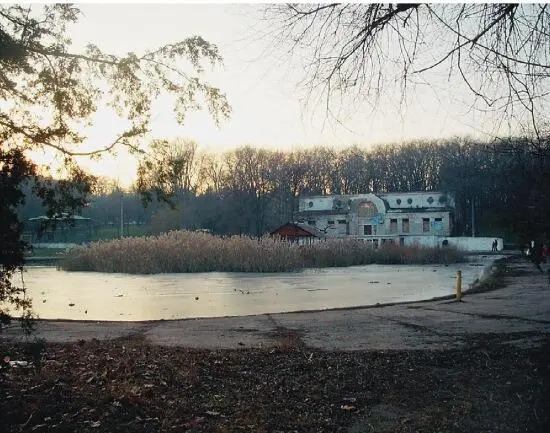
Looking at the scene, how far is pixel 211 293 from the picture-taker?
67.8 feet

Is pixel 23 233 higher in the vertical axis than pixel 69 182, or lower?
lower

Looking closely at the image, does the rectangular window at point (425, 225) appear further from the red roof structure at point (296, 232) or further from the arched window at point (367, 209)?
the red roof structure at point (296, 232)

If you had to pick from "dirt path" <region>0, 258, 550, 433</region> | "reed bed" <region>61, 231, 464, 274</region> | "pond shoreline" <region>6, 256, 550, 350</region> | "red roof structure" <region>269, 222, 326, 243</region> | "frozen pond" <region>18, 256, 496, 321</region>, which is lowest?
"frozen pond" <region>18, 256, 496, 321</region>

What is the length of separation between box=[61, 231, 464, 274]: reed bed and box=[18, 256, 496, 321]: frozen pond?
2.10 metres

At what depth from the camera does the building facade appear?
70750 mm

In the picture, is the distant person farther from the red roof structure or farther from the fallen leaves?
the red roof structure

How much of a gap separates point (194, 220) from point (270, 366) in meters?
62.6

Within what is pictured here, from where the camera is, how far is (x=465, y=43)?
5.89 metres

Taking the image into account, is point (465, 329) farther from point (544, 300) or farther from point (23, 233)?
point (23, 233)

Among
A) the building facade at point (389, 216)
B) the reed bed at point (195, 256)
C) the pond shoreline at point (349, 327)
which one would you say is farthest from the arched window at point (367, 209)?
the pond shoreline at point (349, 327)

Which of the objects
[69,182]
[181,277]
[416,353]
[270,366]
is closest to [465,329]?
[416,353]

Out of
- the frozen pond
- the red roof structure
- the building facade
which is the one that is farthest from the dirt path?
the building facade

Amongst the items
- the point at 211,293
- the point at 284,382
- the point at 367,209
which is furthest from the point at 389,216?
the point at 284,382

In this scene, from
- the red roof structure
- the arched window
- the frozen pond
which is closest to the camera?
the frozen pond
